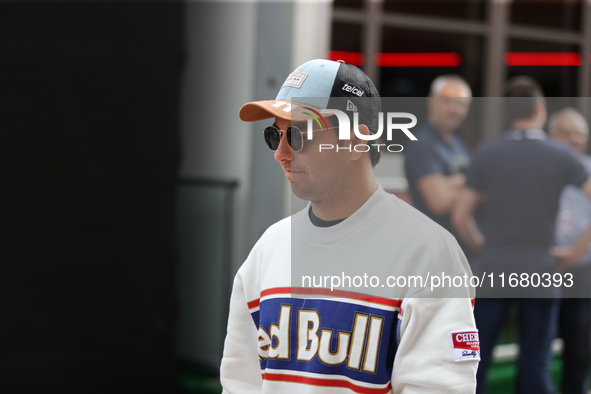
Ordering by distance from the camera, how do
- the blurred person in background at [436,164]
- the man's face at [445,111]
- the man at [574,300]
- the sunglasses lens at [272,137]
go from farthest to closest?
the man at [574,300] → the blurred person in background at [436,164] → the man's face at [445,111] → the sunglasses lens at [272,137]

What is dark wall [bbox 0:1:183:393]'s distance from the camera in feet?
10.2

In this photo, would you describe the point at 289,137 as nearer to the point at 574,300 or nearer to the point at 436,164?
the point at 436,164

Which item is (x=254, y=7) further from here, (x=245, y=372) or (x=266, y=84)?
(x=245, y=372)

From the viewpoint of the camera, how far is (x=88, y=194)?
3.24 m

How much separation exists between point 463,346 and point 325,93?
490 millimetres

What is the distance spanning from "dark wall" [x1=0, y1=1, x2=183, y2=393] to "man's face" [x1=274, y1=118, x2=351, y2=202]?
228 cm

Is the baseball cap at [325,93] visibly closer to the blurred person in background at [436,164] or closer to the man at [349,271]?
the man at [349,271]

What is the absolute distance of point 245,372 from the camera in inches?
53.3

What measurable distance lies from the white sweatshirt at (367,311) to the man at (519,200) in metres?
1.29

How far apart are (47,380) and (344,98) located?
2628 mm

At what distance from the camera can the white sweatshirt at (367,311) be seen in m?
1.11

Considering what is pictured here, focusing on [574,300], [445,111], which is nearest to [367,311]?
[445,111]

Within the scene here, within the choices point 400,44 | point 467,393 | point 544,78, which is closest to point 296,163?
point 467,393

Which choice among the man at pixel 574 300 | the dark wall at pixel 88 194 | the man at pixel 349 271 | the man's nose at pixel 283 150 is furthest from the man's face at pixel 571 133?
the man's nose at pixel 283 150
